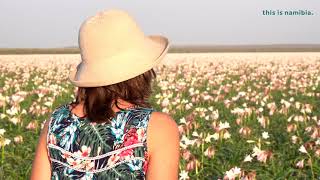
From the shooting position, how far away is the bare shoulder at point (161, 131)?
112 inches

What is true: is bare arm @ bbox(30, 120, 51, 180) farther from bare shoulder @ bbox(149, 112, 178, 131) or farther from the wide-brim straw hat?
bare shoulder @ bbox(149, 112, 178, 131)

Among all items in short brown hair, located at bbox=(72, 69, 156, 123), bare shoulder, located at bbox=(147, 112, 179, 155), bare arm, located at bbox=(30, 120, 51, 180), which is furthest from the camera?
bare arm, located at bbox=(30, 120, 51, 180)

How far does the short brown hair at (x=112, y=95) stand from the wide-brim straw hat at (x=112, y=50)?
53 mm

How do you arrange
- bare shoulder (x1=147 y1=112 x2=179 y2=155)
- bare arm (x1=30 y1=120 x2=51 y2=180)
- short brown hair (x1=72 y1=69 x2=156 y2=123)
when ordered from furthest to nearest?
1. bare arm (x1=30 y1=120 x2=51 y2=180)
2. short brown hair (x1=72 y1=69 x2=156 y2=123)
3. bare shoulder (x1=147 y1=112 x2=179 y2=155)

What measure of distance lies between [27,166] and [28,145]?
47.7 inches

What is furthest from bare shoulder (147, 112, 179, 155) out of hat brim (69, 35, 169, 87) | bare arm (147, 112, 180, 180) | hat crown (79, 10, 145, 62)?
hat crown (79, 10, 145, 62)

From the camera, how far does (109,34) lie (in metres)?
3.03

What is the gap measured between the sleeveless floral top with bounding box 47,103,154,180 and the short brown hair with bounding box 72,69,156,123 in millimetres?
39

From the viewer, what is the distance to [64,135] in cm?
305

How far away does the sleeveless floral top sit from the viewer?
2936 millimetres

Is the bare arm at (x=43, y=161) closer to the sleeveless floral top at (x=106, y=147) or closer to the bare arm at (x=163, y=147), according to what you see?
the sleeveless floral top at (x=106, y=147)

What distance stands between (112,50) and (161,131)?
1.56 feet

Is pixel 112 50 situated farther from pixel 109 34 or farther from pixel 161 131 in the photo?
pixel 161 131

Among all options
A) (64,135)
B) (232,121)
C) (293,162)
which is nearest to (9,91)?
(232,121)
